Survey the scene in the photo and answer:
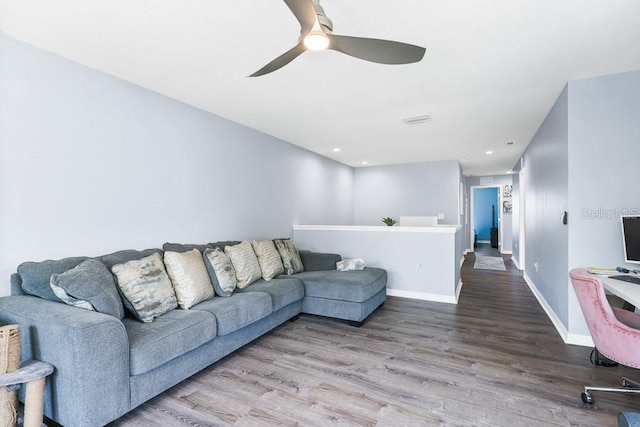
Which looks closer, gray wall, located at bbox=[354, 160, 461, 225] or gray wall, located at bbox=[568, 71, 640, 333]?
gray wall, located at bbox=[568, 71, 640, 333]

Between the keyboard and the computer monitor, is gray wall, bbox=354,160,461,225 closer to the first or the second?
the computer monitor

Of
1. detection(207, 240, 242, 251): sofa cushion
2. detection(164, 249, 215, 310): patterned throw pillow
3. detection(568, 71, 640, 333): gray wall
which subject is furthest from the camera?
detection(207, 240, 242, 251): sofa cushion

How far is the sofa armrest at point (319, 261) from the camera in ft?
13.5

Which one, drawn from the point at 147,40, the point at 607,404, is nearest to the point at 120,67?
the point at 147,40

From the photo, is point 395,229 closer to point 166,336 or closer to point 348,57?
point 348,57

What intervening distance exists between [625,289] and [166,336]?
2.97 meters

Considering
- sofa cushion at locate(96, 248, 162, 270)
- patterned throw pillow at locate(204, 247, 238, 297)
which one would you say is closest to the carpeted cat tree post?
sofa cushion at locate(96, 248, 162, 270)

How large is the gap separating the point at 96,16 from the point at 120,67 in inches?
27.9

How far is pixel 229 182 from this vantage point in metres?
3.88

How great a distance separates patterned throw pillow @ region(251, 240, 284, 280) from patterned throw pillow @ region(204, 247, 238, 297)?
574 millimetres

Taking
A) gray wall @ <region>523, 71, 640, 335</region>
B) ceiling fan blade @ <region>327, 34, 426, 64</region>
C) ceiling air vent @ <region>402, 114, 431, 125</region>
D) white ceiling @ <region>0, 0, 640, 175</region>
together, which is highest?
white ceiling @ <region>0, 0, 640, 175</region>

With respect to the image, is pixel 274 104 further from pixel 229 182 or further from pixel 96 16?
pixel 96 16

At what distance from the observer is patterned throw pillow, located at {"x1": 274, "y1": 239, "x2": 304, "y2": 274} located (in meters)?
3.90

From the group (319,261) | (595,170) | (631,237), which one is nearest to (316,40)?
(595,170)
